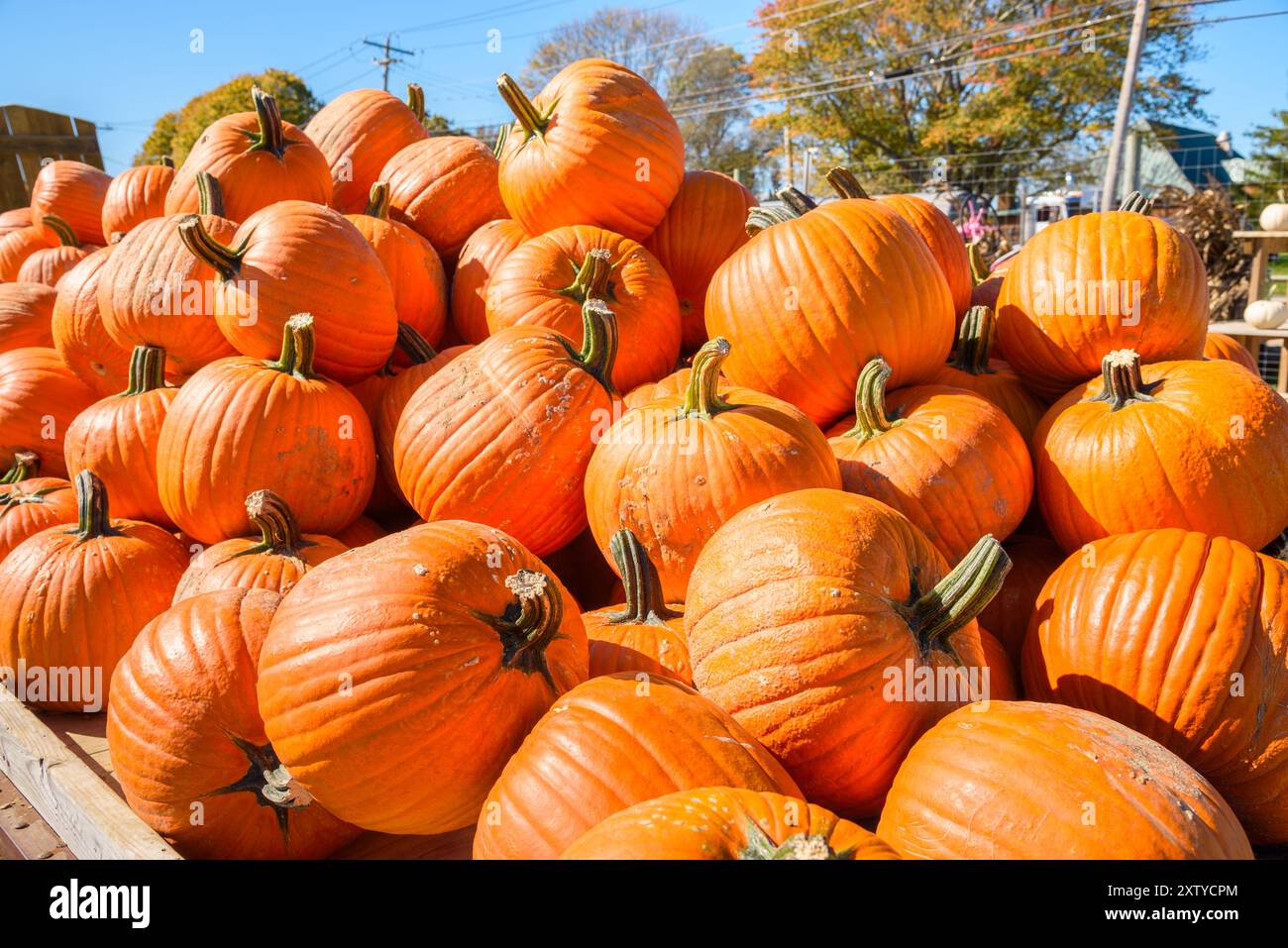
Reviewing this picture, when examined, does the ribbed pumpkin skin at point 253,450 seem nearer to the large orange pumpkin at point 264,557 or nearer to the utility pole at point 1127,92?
the large orange pumpkin at point 264,557

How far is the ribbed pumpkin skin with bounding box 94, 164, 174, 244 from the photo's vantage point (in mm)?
4734

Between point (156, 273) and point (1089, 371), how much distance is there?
3.30 metres

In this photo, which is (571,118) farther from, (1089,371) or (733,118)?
(733,118)

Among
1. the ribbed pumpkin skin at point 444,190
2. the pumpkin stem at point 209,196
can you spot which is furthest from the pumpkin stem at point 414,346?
the pumpkin stem at point 209,196

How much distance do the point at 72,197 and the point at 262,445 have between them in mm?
4118

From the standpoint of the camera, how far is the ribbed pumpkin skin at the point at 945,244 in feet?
10.5

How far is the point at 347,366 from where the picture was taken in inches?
126

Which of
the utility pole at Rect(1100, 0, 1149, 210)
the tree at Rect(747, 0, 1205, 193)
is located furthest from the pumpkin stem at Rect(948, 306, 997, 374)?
the tree at Rect(747, 0, 1205, 193)

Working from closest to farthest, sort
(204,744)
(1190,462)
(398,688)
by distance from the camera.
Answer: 1. (398,688)
2. (204,744)
3. (1190,462)

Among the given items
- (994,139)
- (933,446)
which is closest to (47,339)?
(933,446)

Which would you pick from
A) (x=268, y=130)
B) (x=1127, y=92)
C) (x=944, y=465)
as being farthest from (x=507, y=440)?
(x=1127, y=92)

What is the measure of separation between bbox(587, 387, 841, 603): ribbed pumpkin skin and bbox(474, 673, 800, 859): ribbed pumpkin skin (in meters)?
0.68

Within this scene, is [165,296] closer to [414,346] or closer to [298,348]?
[298,348]

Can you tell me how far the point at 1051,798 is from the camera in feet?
4.88
